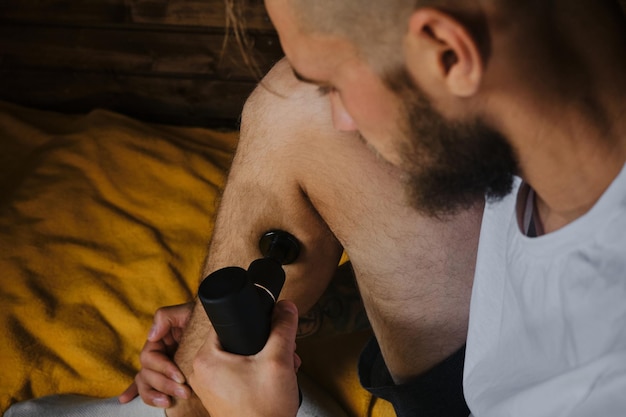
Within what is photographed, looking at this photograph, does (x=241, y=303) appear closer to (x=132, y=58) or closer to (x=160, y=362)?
(x=160, y=362)

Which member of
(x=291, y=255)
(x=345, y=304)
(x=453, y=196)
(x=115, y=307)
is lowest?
(x=115, y=307)

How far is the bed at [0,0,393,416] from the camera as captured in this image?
1.51 metres

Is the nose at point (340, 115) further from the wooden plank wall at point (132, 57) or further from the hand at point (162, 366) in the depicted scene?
the wooden plank wall at point (132, 57)

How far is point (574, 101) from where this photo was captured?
2.53 ft

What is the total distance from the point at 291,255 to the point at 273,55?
952 millimetres

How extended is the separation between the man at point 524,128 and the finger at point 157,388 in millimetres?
502

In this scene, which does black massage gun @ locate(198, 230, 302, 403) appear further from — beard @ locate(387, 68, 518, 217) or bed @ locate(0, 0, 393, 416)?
bed @ locate(0, 0, 393, 416)

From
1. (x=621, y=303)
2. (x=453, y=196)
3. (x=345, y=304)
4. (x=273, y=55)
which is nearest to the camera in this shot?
(x=621, y=303)

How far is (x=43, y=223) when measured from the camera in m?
1.75

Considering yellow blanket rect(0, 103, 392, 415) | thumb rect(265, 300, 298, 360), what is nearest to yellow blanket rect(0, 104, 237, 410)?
yellow blanket rect(0, 103, 392, 415)

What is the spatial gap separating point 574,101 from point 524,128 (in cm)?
5

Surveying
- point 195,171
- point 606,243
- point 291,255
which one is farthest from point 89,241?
point 606,243

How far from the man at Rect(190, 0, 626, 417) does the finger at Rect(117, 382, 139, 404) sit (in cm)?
64

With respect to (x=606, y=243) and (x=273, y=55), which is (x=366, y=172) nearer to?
(x=606, y=243)
